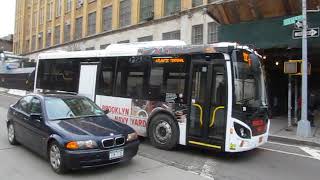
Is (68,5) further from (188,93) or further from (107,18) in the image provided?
(188,93)

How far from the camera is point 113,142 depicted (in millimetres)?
7273

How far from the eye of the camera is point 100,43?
3847cm

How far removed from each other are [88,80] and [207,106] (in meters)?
4.92

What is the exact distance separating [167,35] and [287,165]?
21.3m

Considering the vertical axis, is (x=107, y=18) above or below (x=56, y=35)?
below

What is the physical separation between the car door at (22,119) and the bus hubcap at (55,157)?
1394 millimetres

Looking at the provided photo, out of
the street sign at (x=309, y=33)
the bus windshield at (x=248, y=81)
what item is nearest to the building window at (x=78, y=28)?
the street sign at (x=309, y=33)

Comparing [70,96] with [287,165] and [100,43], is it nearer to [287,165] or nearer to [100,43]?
[287,165]

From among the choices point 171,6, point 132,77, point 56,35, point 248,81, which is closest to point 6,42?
point 56,35

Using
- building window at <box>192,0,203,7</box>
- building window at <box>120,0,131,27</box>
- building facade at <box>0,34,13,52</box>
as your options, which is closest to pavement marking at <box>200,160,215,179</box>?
building window at <box>192,0,203,7</box>

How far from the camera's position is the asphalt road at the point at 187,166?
7.29 metres

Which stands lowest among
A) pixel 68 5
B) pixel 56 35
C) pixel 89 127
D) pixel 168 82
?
pixel 89 127

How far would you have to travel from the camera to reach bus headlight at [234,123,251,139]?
8.58 m

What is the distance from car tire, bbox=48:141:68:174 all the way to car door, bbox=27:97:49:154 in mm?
324
